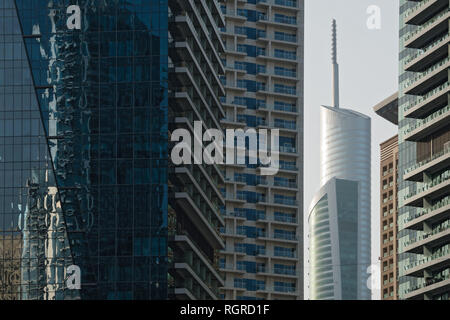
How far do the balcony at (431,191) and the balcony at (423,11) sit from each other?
23.8m

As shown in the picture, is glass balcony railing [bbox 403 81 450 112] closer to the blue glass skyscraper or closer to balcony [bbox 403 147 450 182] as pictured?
balcony [bbox 403 147 450 182]

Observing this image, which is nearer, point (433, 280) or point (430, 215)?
point (433, 280)

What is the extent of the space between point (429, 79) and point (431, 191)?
16495 mm

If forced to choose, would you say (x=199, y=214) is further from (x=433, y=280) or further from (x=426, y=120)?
(x=426, y=120)

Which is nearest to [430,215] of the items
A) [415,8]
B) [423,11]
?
[423,11]

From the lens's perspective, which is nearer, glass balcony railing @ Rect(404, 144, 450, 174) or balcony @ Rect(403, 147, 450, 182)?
balcony @ Rect(403, 147, 450, 182)

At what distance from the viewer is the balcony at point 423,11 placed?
162500 millimetres

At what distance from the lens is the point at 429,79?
162250mm

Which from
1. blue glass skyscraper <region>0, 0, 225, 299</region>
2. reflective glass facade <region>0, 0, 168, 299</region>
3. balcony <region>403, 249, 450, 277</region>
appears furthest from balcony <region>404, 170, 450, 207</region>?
reflective glass facade <region>0, 0, 168, 299</region>

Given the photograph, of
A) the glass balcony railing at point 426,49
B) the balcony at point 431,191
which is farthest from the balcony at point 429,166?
the glass balcony railing at point 426,49

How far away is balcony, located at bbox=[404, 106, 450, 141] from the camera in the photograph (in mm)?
157500

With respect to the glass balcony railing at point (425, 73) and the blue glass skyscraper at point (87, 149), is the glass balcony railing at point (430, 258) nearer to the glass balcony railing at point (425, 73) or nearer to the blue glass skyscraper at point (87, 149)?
the glass balcony railing at point (425, 73)

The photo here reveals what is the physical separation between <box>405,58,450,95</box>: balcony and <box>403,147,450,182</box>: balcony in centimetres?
1061

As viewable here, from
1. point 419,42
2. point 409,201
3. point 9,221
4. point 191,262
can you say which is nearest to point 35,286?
point 9,221
